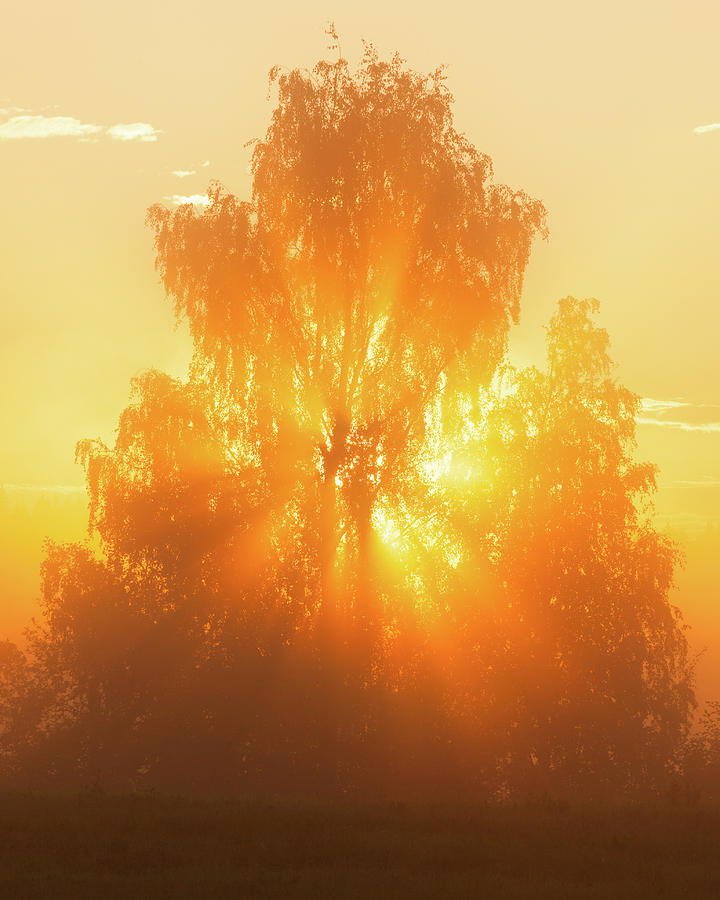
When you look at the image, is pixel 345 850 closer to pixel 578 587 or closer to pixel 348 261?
pixel 578 587

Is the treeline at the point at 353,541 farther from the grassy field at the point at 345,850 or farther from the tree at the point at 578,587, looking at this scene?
the grassy field at the point at 345,850

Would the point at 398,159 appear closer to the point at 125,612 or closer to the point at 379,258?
the point at 379,258

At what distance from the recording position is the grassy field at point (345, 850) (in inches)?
599

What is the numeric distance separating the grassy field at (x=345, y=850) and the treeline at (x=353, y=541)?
623 centimetres

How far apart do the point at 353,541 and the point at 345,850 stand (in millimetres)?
12176

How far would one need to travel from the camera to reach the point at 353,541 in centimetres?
2878

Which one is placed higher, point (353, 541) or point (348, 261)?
point (348, 261)

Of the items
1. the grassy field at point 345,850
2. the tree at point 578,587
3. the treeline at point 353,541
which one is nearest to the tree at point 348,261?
the treeline at point 353,541

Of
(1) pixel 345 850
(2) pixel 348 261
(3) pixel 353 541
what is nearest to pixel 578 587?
(3) pixel 353 541

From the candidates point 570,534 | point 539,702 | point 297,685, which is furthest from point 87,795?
point 570,534

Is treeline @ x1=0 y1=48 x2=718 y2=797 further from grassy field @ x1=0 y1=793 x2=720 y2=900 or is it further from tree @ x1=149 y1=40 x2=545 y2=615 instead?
grassy field @ x1=0 y1=793 x2=720 y2=900

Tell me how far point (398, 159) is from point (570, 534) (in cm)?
1143

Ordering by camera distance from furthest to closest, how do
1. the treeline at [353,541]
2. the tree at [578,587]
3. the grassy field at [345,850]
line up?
the tree at [578,587]
the treeline at [353,541]
the grassy field at [345,850]

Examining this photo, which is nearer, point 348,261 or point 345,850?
point 345,850
